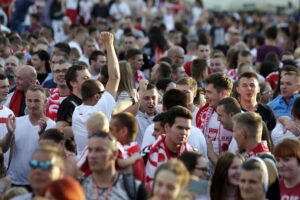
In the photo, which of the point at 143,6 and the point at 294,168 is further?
the point at 143,6

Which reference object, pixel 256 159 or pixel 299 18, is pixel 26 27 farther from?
pixel 256 159

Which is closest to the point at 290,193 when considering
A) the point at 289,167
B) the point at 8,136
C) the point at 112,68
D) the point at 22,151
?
the point at 289,167

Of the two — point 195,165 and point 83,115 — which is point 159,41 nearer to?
point 83,115

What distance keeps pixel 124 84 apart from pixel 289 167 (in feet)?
11.2

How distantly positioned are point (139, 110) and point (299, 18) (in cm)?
2118

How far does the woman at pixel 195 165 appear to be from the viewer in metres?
7.53

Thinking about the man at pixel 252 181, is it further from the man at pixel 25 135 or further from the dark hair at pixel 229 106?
the man at pixel 25 135

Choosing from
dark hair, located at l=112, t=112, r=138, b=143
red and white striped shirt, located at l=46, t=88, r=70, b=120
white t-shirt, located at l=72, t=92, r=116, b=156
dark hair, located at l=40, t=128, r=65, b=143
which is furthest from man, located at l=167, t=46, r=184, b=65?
dark hair, located at l=112, t=112, r=138, b=143

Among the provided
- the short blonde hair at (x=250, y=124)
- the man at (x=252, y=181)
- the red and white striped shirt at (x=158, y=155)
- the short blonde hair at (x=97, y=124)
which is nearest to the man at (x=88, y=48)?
the red and white striped shirt at (x=158, y=155)

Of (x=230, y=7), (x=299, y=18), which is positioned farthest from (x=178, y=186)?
(x=230, y=7)

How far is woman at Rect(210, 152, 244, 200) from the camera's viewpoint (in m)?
7.71

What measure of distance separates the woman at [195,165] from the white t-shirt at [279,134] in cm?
221

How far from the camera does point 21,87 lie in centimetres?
1119

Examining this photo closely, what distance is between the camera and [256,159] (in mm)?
7641
